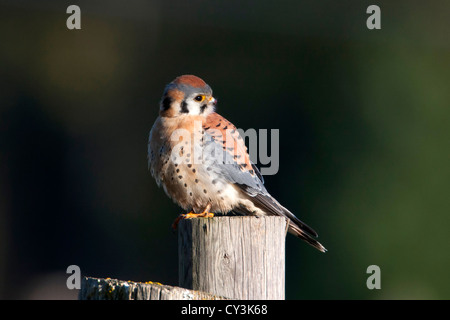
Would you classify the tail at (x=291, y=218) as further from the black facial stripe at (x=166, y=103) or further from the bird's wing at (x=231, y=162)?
the black facial stripe at (x=166, y=103)

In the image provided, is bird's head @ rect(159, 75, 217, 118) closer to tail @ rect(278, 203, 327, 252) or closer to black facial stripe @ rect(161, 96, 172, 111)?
black facial stripe @ rect(161, 96, 172, 111)

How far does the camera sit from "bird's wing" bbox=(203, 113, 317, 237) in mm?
3196

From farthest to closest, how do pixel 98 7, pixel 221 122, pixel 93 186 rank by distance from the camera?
pixel 98 7
pixel 93 186
pixel 221 122

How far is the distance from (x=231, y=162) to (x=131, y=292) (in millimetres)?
1363

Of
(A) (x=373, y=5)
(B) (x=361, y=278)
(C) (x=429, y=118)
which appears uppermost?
(A) (x=373, y=5)

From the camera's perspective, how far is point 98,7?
10125mm

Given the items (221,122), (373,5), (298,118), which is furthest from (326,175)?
(221,122)

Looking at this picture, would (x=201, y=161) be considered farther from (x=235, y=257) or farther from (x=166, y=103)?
(x=235, y=257)

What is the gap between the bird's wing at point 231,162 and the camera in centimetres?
320

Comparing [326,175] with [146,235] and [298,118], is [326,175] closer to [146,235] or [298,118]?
[298,118]

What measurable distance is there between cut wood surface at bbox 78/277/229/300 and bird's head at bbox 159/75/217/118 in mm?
1311

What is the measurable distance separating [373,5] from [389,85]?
153 centimetres

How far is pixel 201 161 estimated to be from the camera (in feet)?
10.3

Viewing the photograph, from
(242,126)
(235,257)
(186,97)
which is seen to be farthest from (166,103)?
(242,126)
